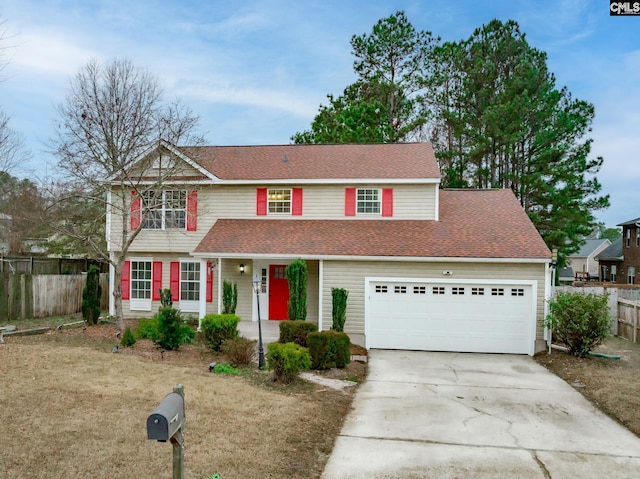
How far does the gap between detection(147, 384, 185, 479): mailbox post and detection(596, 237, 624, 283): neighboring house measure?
4037 cm

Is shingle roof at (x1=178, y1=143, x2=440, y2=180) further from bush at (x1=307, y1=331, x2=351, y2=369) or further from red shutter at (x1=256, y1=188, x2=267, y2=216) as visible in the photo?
bush at (x1=307, y1=331, x2=351, y2=369)

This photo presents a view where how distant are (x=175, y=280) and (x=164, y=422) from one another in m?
13.7

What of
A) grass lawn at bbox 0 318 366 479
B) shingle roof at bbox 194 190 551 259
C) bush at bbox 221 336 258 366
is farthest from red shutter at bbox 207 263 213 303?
bush at bbox 221 336 258 366

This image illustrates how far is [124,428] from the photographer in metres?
5.77

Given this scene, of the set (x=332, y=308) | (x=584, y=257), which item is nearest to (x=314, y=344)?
(x=332, y=308)

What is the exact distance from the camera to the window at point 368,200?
15.5m

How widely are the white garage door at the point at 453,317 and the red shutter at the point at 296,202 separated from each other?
4.53 m

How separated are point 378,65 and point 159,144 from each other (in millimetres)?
20337

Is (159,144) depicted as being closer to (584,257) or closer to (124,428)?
(124,428)

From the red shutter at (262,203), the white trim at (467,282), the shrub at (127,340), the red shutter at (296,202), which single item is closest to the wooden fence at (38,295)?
the shrub at (127,340)

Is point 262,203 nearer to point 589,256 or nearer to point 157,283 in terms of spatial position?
point 157,283

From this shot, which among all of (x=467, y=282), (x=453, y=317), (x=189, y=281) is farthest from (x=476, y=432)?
(x=189, y=281)

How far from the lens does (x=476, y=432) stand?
21.1 feet

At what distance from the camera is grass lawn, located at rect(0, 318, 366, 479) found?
4.85 m
